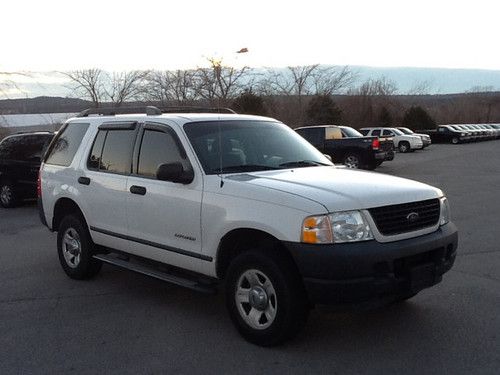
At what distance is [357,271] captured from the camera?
4.01 m

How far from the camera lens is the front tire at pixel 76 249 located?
6.30 meters

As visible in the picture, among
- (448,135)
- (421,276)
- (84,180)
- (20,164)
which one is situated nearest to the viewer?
(421,276)

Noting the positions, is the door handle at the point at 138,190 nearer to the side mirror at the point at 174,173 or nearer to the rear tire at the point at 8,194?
the side mirror at the point at 174,173

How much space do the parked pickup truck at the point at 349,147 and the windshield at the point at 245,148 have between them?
46.1 feet

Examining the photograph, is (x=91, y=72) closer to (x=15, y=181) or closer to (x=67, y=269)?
(x=15, y=181)

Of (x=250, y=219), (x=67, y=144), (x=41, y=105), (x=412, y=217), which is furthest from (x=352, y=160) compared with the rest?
(x=41, y=105)

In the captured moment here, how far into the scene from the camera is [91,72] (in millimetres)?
40438

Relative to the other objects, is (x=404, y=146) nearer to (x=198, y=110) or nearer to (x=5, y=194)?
(x=5, y=194)

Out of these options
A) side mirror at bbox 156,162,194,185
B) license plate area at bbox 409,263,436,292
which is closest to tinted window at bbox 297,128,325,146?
side mirror at bbox 156,162,194,185

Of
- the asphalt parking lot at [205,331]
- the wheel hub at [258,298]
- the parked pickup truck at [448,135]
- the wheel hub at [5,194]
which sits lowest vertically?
the parked pickup truck at [448,135]

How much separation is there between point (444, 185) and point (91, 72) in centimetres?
3109

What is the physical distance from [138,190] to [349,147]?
50.9 ft

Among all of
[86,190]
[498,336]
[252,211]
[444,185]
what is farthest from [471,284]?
[444,185]

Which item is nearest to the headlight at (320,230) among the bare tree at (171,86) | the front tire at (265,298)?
the front tire at (265,298)
